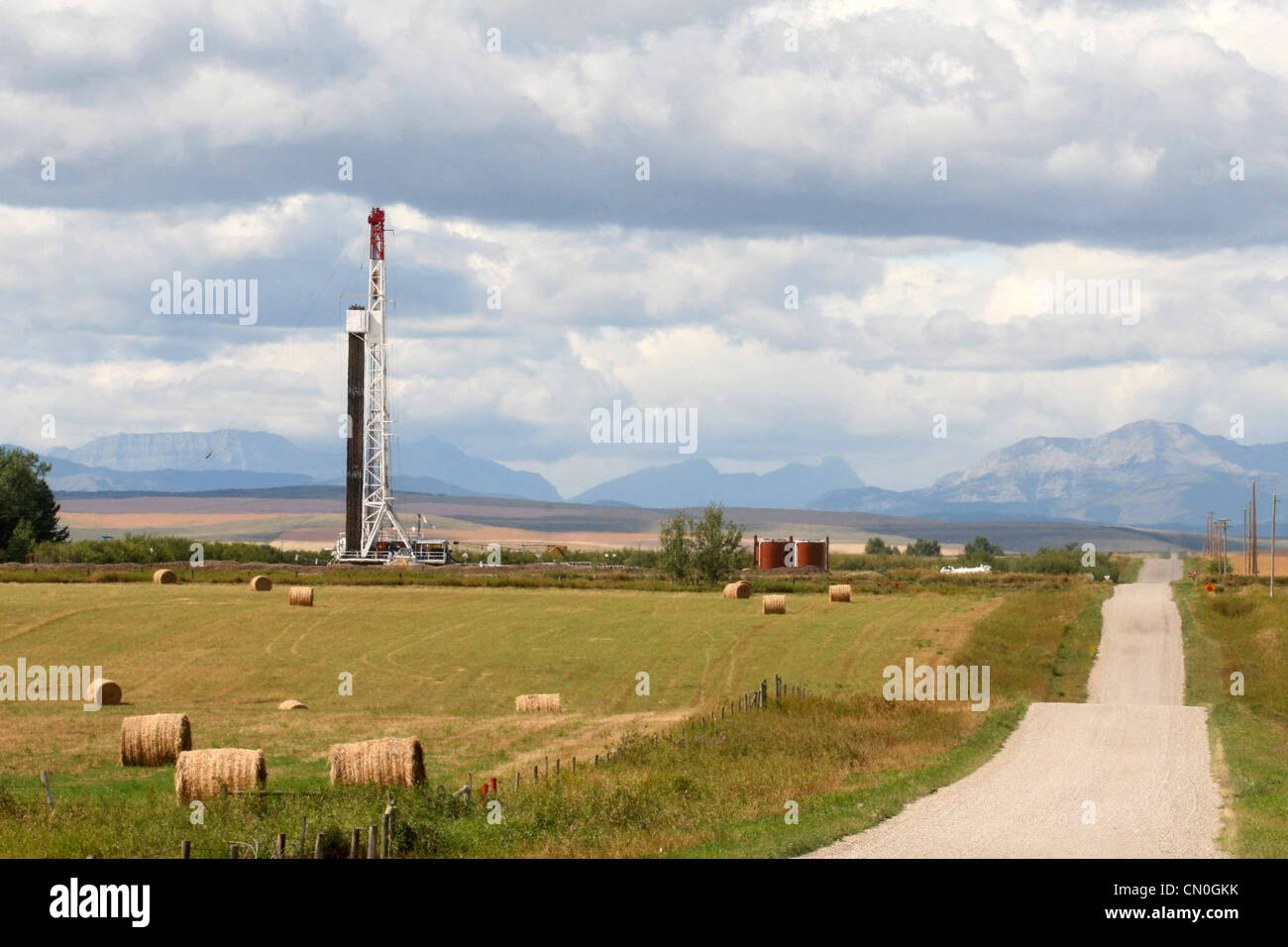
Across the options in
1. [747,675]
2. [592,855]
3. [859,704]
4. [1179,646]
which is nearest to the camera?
[592,855]

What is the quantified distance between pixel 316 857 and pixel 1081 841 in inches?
463

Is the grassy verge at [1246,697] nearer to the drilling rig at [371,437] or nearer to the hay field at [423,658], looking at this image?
the hay field at [423,658]

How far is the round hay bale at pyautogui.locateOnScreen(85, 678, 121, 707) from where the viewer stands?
153 feet

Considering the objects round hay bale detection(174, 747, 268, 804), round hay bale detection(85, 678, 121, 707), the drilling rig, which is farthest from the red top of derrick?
round hay bale detection(174, 747, 268, 804)

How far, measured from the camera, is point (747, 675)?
5778 centimetres

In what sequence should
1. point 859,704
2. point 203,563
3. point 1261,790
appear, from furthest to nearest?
point 203,563, point 859,704, point 1261,790

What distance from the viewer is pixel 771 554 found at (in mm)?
159250

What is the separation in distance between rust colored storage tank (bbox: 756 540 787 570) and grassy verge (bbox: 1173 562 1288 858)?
2273 inches

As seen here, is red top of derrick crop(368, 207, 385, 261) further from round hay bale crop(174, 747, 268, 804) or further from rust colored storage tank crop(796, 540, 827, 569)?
round hay bale crop(174, 747, 268, 804)

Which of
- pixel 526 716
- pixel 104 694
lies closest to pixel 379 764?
pixel 526 716

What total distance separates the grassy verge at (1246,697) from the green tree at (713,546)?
119 ft

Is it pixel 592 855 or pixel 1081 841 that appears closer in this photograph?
pixel 592 855
